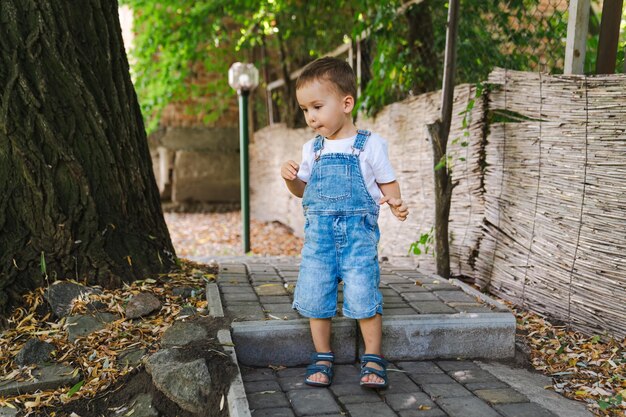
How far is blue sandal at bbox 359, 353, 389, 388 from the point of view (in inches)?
107

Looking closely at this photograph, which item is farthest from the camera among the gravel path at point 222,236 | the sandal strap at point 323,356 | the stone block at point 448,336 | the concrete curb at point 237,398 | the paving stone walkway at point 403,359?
the gravel path at point 222,236

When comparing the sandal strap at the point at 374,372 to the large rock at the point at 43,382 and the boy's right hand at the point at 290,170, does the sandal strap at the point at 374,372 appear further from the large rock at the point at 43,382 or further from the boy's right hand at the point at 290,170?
the large rock at the point at 43,382

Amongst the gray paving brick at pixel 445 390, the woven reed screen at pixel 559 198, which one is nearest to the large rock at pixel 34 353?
the gray paving brick at pixel 445 390

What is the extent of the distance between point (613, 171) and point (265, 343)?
2120 mm

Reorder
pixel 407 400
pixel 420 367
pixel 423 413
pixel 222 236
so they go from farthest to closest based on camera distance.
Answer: pixel 222 236 < pixel 420 367 < pixel 407 400 < pixel 423 413

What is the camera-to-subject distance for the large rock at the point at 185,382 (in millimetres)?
2576

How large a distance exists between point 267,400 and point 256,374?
33 cm

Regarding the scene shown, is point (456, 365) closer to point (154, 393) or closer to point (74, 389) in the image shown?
point (154, 393)

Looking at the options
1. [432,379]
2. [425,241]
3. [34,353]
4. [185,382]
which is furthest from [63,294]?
[425,241]

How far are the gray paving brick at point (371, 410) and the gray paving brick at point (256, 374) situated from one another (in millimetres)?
495

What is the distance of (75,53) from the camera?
3.50m

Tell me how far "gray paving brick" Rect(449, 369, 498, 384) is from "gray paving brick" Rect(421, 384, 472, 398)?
93 mm

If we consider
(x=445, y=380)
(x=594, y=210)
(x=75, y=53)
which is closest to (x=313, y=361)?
(x=445, y=380)

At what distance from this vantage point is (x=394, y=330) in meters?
3.14
